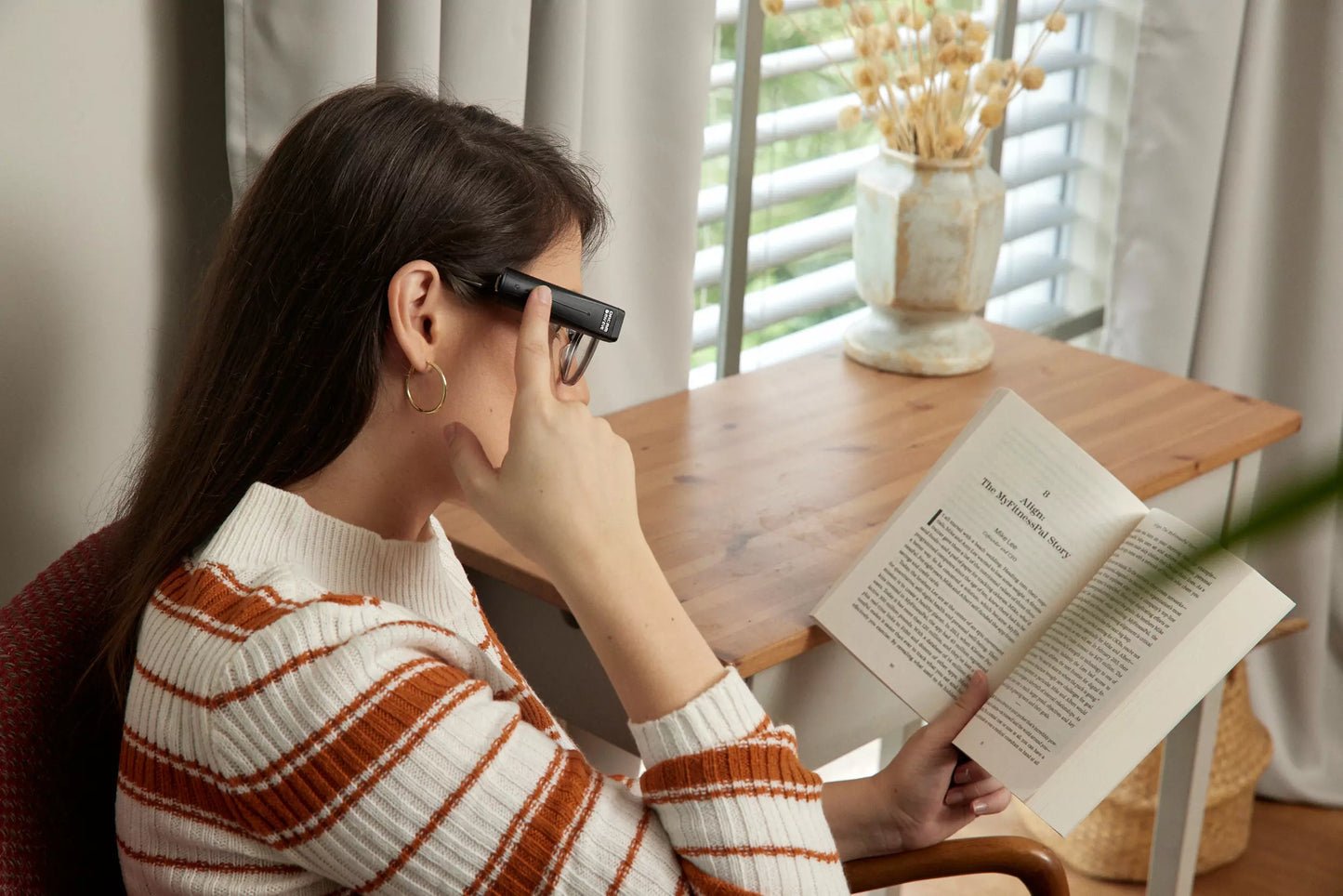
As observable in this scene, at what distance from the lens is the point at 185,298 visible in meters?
1.20

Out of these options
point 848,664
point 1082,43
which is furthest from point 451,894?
point 1082,43

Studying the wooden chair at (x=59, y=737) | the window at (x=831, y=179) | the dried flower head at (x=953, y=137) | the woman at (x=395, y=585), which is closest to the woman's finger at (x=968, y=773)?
the woman at (x=395, y=585)

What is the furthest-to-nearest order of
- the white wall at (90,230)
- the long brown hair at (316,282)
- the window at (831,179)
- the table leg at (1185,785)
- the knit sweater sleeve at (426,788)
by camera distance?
the window at (831,179)
the table leg at (1185,785)
the white wall at (90,230)
the long brown hair at (316,282)
the knit sweater sleeve at (426,788)

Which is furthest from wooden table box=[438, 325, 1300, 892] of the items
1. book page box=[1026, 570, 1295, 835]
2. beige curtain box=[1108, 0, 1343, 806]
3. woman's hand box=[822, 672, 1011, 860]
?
beige curtain box=[1108, 0, 1343, 806]

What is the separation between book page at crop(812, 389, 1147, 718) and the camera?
0.98m

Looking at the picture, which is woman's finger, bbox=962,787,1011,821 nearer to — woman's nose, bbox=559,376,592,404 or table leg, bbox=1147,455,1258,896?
woman's nose, bbox=559,376,592,404

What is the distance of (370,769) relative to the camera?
687 mm

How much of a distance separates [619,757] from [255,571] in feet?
2.30

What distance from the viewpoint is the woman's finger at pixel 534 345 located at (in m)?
0.80

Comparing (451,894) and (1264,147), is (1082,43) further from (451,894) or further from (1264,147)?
(451,894)

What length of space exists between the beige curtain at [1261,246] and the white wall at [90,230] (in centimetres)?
159

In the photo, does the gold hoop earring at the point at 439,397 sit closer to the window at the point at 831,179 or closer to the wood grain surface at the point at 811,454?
the wood grain surface at the point at 811,454

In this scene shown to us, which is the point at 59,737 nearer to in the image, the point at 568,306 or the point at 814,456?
the point at 568,306

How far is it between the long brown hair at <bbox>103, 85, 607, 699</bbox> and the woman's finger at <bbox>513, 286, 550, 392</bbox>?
1.5 inches
